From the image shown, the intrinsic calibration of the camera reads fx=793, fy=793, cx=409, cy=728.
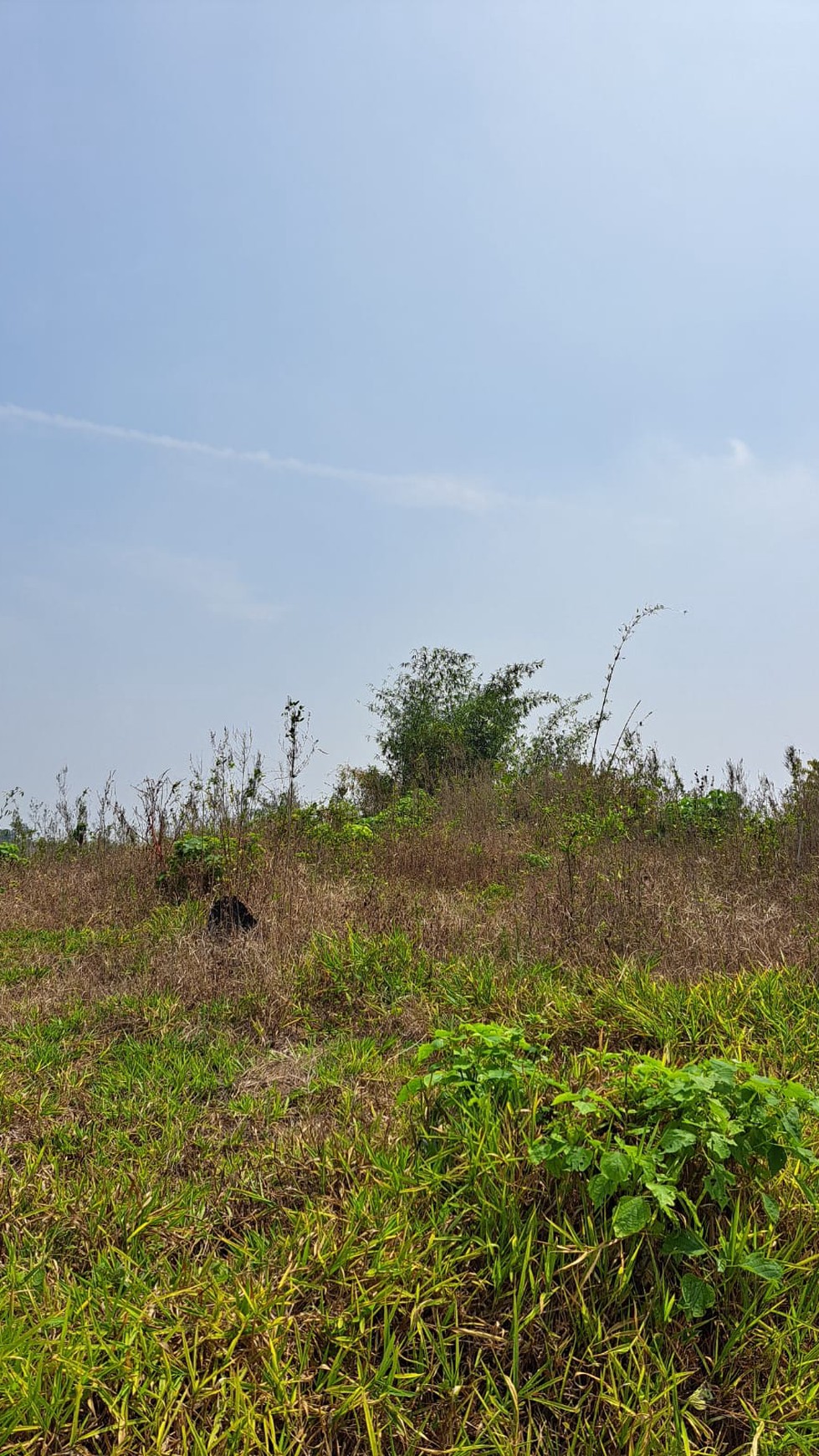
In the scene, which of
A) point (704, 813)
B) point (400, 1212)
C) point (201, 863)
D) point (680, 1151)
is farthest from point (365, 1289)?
point (704, 813)

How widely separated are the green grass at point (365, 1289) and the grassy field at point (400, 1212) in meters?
0.01

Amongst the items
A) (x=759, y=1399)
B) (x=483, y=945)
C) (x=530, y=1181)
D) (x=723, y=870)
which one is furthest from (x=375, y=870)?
(x=759, y=1399)

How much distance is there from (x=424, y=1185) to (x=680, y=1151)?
880 mm

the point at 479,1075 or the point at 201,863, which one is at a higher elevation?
the point at 201,863

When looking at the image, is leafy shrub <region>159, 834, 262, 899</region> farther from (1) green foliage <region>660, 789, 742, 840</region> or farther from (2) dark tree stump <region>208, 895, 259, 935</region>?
(1) green foliage <region>660, 789, 742, 840</region>

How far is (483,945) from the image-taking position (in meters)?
5.46

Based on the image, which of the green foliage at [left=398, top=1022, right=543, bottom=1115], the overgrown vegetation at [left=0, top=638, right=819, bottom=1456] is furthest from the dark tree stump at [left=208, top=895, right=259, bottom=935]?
the green foliage at [left=398, top=1022, right=543, bottom=1115]

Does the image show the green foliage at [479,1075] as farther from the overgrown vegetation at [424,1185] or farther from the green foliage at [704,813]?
the green foliage at [704,813]

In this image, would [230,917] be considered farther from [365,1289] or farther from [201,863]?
[365,1289]

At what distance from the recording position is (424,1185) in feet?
9.11

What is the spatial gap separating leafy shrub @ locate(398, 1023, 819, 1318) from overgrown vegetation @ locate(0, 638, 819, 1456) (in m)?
0.01

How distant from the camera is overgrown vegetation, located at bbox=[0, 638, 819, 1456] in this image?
217 cm

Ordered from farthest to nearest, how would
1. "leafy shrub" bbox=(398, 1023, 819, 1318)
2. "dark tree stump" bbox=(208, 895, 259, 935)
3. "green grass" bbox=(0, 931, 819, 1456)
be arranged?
"dark tree stump" bbox=(208, 895, 259, 935) < "leafy shrub" bbox=(398, 1023, 819, 1318) < "green grass" bbox=(0, 931, 819, 1456)

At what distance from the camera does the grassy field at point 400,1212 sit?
2.15m
